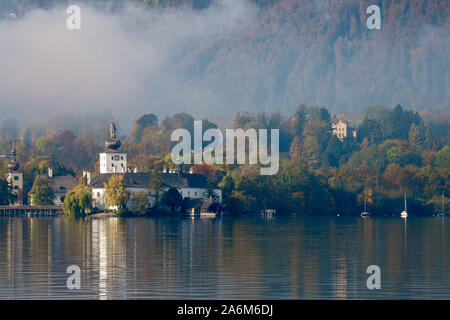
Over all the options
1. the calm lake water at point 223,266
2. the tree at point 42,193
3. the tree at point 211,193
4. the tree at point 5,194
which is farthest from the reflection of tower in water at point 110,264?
the tree at point 5,194

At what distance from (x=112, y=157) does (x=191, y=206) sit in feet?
85.7

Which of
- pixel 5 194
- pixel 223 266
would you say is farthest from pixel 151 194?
pixel 223 266

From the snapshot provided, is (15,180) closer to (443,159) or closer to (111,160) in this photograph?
(111,160)

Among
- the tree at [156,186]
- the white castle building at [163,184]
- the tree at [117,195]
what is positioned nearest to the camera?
the tree at [117,195]

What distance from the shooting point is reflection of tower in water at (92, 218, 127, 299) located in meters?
35.2

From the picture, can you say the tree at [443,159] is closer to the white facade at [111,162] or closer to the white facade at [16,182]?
the white facade at [111,162]

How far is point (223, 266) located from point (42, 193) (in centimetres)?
10072

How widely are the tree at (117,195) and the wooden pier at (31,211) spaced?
12.6 m

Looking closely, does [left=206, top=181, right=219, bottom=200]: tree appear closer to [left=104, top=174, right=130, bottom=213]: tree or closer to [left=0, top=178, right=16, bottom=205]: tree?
[left=104, top=174, right=130, bottom=213]: tree

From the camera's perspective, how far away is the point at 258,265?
145ft

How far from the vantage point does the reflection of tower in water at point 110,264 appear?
35.2 meters

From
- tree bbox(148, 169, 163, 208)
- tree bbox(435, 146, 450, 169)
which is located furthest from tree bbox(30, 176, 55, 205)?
tree bbox(435, 146, 450, 169)
